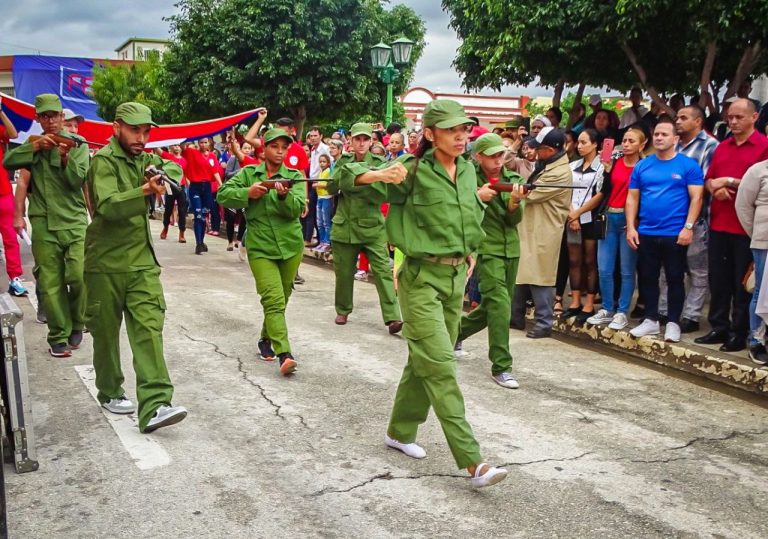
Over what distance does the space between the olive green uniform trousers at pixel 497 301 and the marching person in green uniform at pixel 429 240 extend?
159 cm

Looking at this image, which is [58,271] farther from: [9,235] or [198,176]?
[198,176]

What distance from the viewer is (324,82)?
2845 centimetres

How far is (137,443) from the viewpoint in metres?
4.73

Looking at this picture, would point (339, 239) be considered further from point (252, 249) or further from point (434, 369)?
point (434, 369)

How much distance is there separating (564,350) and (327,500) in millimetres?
4049

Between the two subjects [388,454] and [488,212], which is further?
[488,212]

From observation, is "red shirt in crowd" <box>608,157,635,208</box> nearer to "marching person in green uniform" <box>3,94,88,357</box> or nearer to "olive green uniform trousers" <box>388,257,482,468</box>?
"olive green uniform trousers" <box>388,257,482,468</box>

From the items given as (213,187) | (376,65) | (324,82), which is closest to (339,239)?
(213,187)

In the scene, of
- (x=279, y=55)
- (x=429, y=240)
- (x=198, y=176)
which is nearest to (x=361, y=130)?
(x=429, y=240)

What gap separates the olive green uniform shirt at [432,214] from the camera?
14.6 feet

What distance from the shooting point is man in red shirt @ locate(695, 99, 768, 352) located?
6824 millimetres

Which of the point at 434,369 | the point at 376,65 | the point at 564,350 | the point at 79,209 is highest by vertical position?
the point at 376,65

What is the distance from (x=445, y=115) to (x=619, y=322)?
3952mm

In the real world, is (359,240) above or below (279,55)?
below
